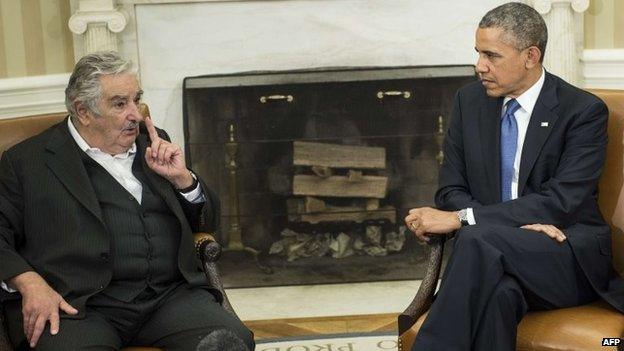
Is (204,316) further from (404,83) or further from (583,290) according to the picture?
(404,83)

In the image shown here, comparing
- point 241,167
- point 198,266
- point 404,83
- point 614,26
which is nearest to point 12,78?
point 241,167

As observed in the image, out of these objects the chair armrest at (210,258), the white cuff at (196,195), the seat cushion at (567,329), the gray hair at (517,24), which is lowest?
the seat cushion at (567,329)

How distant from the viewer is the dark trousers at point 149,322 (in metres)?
3.11

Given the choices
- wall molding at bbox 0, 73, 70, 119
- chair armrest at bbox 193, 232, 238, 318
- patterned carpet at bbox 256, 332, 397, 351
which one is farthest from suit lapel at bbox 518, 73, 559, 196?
wall molding at bbox 0, 73, 70, 119

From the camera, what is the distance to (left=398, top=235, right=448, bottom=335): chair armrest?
10.8 ft

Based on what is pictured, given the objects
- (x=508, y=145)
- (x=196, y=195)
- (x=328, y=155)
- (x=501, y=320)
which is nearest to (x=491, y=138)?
(x=508, y=145)

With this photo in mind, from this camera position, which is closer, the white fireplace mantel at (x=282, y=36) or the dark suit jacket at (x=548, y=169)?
the dark suit jacket at (x=548, y=169)

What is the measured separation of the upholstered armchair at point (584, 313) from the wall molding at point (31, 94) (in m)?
2.45

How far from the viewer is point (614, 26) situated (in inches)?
208

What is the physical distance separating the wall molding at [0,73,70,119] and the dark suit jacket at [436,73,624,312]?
229cm

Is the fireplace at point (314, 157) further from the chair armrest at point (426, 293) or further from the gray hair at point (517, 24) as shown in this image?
the chair armrest at point (426, 293)

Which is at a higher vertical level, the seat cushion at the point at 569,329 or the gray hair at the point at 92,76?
the gray hair at the point at 92,76

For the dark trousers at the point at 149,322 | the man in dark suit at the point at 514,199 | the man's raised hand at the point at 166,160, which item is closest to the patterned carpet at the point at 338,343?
the man in dark suit at the point at 514,199

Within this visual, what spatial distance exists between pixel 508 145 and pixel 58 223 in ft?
4.65
